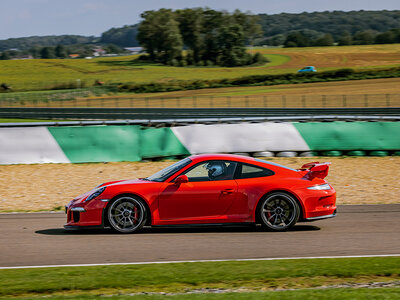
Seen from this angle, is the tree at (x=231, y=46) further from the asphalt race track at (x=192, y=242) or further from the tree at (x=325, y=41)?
the asphalt race track at (x=192, y=242)

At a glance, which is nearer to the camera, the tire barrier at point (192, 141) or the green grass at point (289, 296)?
the green grass at point (289, 296)

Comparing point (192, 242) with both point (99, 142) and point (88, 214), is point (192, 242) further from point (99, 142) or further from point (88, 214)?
point (99, 142)

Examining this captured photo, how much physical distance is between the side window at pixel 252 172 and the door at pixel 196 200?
220 mm

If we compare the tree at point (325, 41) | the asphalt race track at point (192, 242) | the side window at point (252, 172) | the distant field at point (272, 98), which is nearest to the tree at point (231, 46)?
the tree at point (325, 41)

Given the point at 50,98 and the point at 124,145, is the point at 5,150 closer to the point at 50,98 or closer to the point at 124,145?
the point at 124,145

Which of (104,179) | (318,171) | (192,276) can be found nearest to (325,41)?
(104,179)

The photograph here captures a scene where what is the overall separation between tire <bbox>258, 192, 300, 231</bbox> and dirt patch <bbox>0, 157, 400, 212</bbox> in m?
3.85

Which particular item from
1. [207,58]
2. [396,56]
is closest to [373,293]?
[396,56]

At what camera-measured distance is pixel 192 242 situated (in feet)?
26.0

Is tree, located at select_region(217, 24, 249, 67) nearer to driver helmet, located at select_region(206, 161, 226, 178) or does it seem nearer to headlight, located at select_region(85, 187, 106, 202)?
driver helmet, located at select_region(206, 161, 226, 178)

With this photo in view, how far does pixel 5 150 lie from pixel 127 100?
152 feet

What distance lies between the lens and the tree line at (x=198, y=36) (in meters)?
106

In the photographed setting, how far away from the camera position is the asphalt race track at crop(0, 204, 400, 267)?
710 cm

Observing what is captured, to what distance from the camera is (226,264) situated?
21.3 feet
